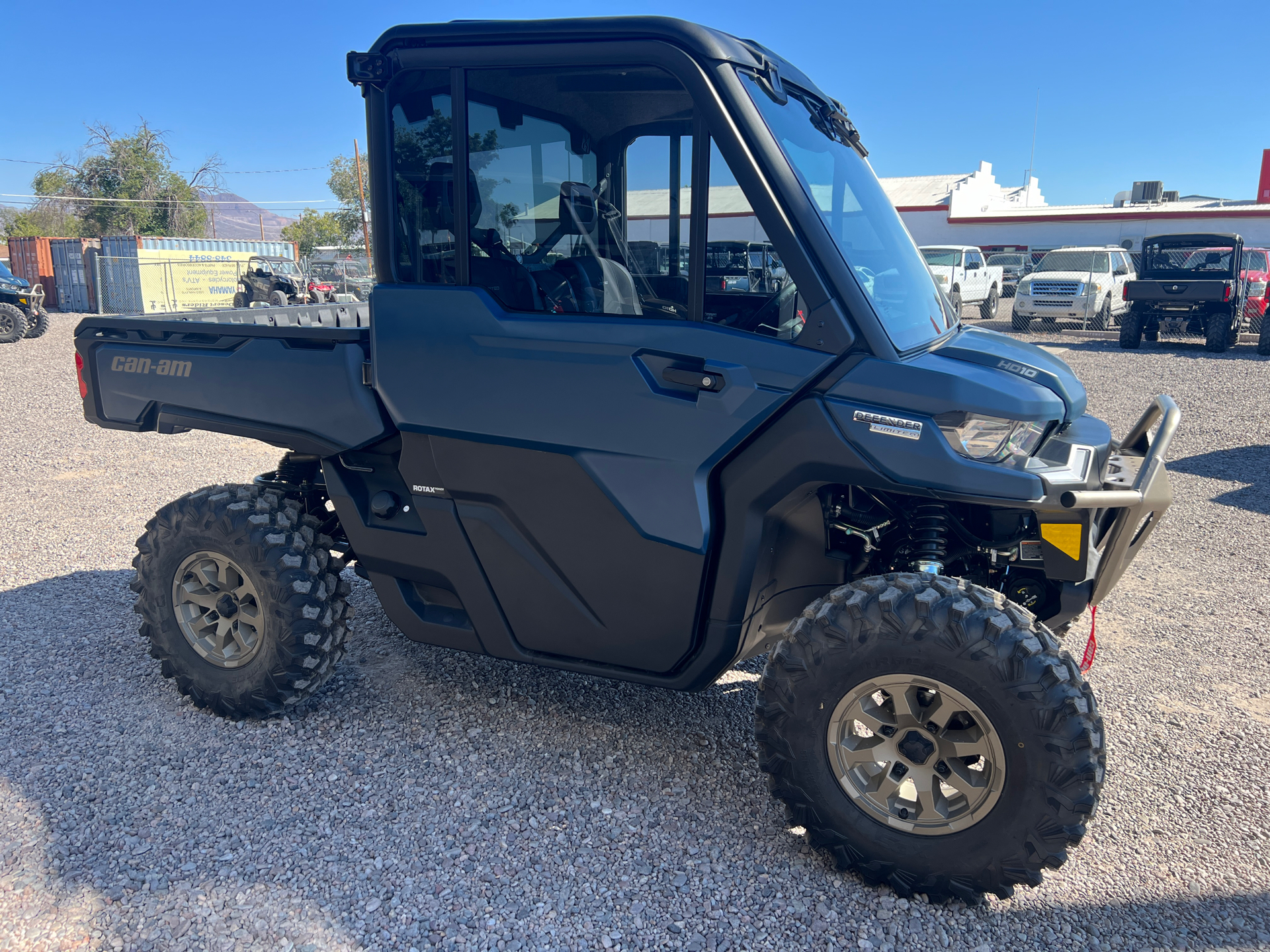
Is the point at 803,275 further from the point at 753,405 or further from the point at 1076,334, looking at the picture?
the point at 1076,334

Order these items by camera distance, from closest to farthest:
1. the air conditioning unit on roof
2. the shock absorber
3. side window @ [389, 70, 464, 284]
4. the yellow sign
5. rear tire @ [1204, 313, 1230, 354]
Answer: the shock absorber, side window @ [389, 70, 464, 284], rear tire @ [1204, 313, 1230, 354], the yellow sign, the air conditioning unit on roof

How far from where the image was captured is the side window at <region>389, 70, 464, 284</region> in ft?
10.0

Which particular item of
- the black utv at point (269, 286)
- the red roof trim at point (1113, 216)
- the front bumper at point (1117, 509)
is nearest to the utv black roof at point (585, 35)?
the front bumper at point (1117, 509)

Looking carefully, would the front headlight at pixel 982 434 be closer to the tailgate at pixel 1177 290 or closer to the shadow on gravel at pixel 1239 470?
the shadow on gravel at pixel 1239 470

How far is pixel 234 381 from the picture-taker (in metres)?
3.57

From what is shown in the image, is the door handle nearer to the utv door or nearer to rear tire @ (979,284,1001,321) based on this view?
the utv door

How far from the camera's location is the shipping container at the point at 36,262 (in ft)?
100

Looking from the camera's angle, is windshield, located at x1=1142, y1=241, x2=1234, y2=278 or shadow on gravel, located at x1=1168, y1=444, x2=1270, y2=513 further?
windshield, located at x1=1142, y1=241, x2=1234, y2=278

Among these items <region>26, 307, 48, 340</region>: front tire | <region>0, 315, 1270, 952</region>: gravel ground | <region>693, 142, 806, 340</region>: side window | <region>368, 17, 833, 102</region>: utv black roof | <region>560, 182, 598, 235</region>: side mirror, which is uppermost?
<region>368, 17, 833, 102</region>: utv black roof

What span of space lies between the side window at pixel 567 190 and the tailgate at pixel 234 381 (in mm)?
681

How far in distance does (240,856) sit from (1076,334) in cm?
2182

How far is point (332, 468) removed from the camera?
3488 mm

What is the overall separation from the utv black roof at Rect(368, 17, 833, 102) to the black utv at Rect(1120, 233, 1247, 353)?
17158 millimetres

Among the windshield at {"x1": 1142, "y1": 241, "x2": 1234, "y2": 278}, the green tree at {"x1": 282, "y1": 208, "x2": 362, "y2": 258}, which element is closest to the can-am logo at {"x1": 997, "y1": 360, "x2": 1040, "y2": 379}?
the windshield at {"x1": 1142, "y1": 241, "x2": 1234, "y2": 278}
